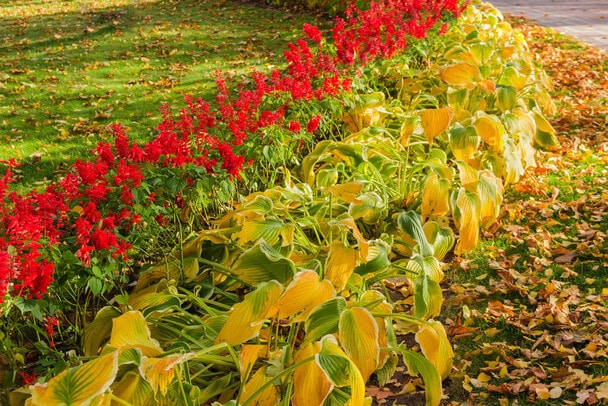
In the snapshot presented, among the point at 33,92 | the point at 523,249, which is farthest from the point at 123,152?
the point at 33,92

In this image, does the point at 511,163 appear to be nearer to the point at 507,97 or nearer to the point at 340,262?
the point at 507,97

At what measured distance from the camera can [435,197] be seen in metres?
4.19

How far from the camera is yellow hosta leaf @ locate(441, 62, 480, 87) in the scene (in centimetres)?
542

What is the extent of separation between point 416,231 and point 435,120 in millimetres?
1068

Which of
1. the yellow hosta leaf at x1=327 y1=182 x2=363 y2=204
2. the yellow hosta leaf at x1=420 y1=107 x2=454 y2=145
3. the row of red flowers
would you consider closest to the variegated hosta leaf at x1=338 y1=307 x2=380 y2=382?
the row of red flowers

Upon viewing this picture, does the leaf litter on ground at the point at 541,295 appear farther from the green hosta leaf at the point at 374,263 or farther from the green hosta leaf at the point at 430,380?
the green hosta leaf at the point at 374,263

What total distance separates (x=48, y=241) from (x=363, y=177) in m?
2.11

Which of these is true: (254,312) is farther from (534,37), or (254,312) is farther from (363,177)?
(534,37)

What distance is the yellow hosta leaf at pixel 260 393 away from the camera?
2.75 m

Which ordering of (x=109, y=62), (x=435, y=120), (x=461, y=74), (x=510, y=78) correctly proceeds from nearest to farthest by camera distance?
(x=435, y=120)
(x=461, y=74)
(x=510, y=78)
(x=109, y=62)

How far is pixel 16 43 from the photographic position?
35.4ft

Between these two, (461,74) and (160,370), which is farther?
(461,74)

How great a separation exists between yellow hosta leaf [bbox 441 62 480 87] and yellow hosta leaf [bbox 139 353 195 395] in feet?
11.9

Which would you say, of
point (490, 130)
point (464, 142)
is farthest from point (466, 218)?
point (490, 130)
